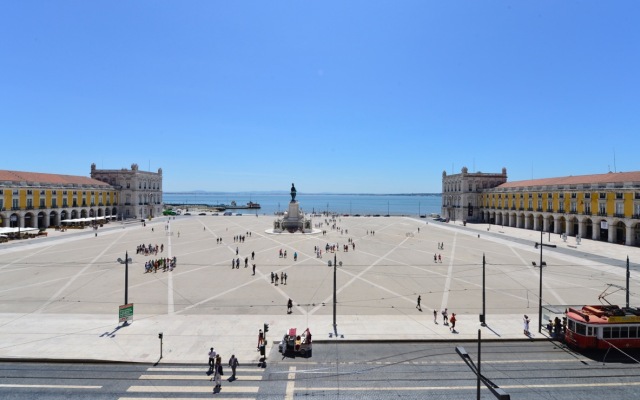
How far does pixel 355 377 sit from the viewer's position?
48.6 ft

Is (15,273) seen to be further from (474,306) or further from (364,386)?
(474,306)

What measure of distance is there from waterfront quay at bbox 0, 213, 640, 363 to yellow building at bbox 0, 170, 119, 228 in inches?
732

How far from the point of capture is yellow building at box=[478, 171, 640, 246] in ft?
166

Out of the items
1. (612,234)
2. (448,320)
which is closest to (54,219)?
(448,320)

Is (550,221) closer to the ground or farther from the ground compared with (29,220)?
farther from the ground

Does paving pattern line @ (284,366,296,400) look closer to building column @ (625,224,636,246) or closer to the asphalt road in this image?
the asphalt road

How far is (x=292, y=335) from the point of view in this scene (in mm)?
17438

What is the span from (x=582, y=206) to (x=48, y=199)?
10236 cm

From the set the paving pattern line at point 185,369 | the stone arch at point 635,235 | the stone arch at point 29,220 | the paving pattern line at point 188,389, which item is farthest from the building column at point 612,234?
the stone arch at point 29,220

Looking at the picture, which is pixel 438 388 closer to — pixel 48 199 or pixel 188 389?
pixel 188 389

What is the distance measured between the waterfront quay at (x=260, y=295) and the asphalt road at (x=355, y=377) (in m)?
1.30

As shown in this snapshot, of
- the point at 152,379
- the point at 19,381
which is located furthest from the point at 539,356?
the point at 19,381

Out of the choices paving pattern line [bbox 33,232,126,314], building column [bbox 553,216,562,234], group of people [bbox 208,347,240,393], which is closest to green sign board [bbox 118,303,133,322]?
paving pattern line [bbox 33,232,126,314]

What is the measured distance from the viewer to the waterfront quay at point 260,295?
18703 millimetres
